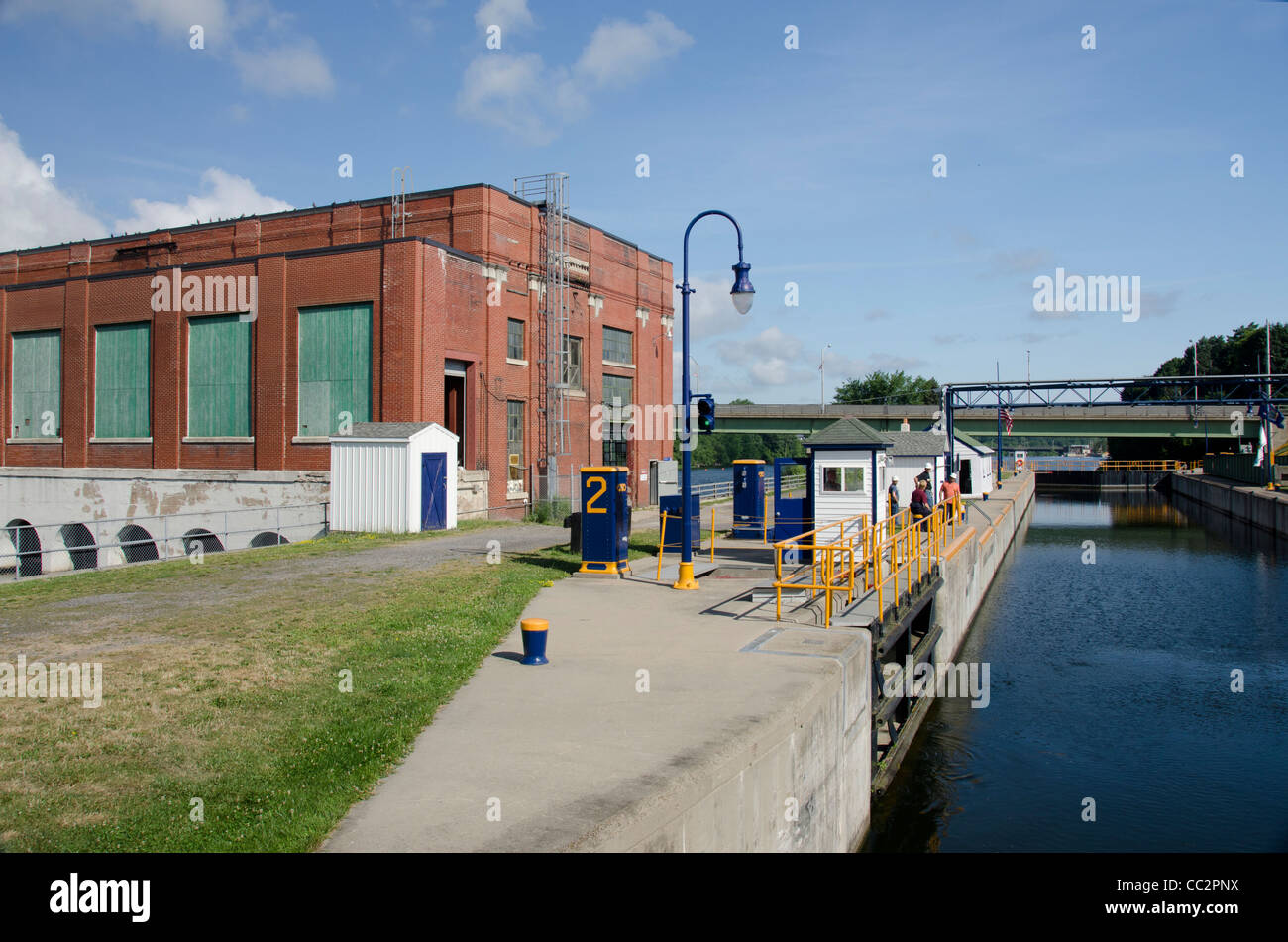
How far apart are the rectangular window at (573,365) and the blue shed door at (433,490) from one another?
1212cm

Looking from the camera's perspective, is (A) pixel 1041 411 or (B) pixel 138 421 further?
(A) pixel 1041 411

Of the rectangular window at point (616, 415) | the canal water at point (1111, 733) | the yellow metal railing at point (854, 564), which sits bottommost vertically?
the canal water at point (1111, 733)

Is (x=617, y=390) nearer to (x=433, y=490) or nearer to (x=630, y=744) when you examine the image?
(x=433, y=490)

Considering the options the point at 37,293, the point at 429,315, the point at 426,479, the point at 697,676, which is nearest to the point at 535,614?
the point at 697,676

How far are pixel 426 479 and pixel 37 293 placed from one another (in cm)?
2444

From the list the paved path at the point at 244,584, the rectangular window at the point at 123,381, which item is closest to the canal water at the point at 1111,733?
the paved path at the point at 244,584

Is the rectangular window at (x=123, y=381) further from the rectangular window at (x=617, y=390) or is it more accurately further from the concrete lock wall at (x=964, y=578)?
the concrete lock wall at (x=964, y=578)

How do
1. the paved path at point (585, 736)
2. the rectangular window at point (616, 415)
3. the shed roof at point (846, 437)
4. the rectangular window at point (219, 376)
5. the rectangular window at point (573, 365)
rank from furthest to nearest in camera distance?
the rectangular window at point (616, 415) → the rectangular window at point (573, 365) → the rectangular window at point (219, 376) → the shed roof at point (846, 437) → the paved path at point (585, 736)

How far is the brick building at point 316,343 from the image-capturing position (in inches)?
1199

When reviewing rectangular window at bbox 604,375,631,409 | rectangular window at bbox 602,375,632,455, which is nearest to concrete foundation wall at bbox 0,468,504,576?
rectangular window at bbox 602,375,632,455

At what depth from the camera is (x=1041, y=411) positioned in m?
83.6
